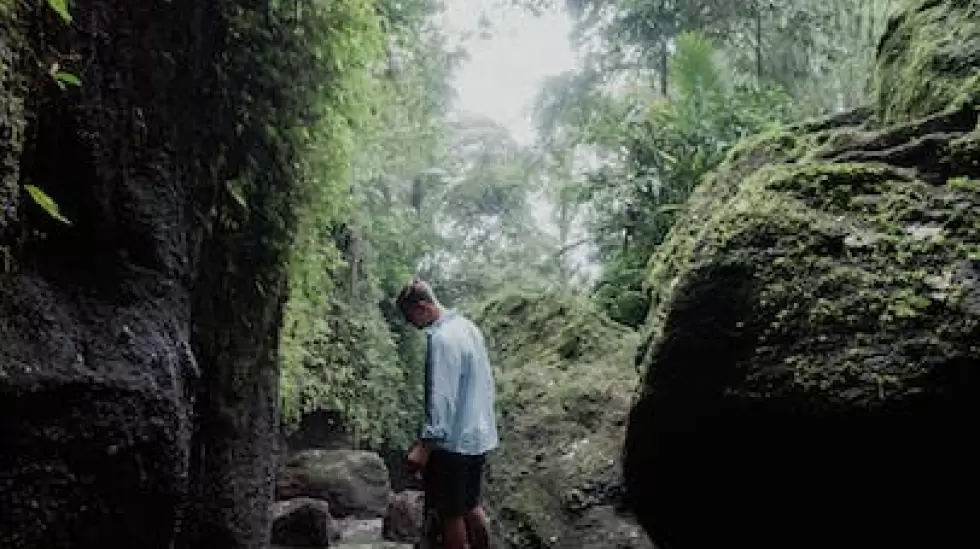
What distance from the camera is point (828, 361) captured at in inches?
140

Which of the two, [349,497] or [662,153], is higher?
[662,153]

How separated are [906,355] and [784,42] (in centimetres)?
982

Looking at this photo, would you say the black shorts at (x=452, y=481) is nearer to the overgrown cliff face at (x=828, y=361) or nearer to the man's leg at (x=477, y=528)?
the man's leg at (x=477, y=528)

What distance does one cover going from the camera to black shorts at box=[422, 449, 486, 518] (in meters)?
5.35

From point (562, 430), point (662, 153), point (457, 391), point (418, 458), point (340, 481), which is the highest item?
point (662, 153)

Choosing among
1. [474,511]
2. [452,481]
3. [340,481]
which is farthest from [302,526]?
[452,481]

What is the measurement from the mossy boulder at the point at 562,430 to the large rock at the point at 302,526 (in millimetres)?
3210

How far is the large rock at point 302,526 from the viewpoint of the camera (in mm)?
9438

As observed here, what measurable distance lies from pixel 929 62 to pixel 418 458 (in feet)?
12.1

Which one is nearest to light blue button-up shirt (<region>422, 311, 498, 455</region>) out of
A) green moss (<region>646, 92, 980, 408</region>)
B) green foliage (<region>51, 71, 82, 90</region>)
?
green moss (<region>646, 92, 980, 408</region>)

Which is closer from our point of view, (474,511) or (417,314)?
(474,511)

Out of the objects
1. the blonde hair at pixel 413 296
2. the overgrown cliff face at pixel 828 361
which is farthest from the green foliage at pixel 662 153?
the overgrown cliff face at pixel 828 361

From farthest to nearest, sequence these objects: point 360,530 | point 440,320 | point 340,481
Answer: point 340,481
point 360,530
point 440,320

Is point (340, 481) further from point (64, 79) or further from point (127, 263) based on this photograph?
point (64, 79)
